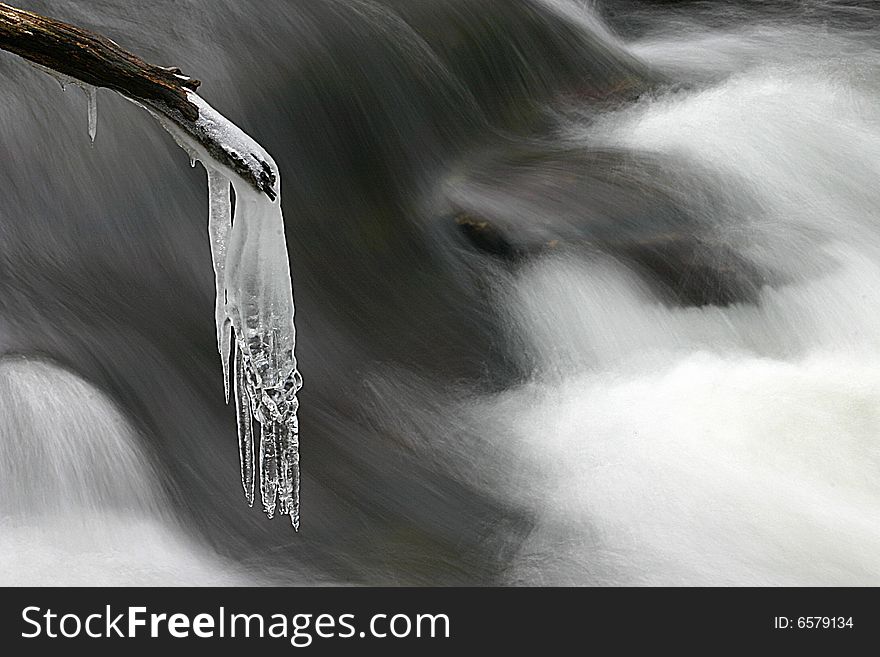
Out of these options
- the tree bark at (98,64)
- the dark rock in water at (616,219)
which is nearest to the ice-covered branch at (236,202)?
the tree bark at (98,64)

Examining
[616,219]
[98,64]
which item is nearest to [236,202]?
[98,64]

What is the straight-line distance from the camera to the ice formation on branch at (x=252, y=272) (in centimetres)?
180

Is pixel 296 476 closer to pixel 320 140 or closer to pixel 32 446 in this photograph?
pixel 32 446

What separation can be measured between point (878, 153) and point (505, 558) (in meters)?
2.18

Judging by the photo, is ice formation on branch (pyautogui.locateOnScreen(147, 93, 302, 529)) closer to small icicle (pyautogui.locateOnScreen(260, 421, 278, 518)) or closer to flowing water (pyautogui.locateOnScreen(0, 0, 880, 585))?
small icicle (pyautogui.locateOnScreen(260, 421, 278, 518))

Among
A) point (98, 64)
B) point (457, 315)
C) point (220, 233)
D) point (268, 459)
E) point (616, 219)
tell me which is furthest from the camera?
point (616, 219)

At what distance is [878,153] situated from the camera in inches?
157

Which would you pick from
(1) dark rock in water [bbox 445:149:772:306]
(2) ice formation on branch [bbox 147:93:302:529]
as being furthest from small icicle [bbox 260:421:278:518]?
(1) dark rock in water [bbox 445:149:772:306]

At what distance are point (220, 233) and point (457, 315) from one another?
1.40 metres

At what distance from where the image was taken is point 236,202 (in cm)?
187

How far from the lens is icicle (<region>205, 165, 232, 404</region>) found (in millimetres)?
1913

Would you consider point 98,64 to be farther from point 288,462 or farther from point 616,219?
point 616,219

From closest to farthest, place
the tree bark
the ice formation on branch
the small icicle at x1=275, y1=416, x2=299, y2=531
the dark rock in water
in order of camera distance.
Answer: the tree bark, the ice formation on branch, the small icicle at x1=275, y1=416, x2=299, y2=531, the dark rock in water

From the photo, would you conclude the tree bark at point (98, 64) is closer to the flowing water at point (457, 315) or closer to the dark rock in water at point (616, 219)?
the flowing water at point (457, 315)
